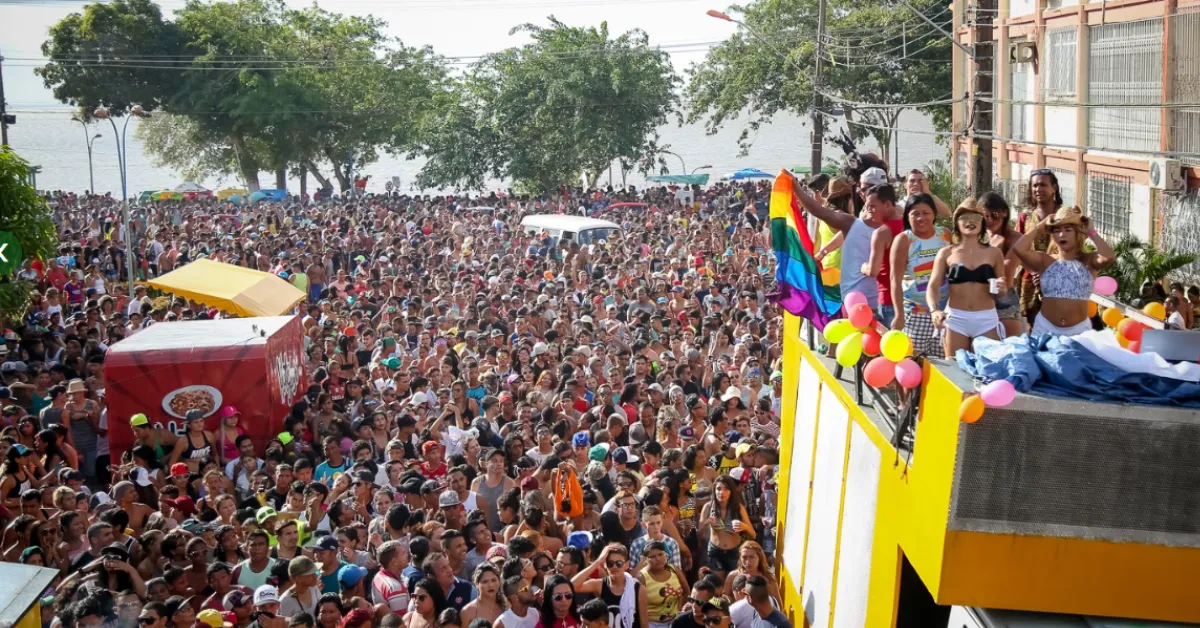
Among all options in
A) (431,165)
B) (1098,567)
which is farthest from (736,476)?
(431,165)

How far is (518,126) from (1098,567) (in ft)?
150

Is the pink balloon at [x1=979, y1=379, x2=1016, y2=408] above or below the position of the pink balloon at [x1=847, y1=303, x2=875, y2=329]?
below

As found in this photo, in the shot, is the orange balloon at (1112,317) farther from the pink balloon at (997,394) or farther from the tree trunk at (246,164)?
→ the tree trunk at (246,164)

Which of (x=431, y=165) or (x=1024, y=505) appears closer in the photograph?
(x=1024, y=505)

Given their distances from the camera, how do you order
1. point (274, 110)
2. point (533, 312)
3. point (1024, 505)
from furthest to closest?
point (274, 110), point (533, 312), point (1024, 505)

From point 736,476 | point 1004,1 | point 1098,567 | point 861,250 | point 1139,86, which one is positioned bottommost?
point 736,476

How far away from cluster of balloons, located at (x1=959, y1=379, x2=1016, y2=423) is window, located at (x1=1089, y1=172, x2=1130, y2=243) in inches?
713

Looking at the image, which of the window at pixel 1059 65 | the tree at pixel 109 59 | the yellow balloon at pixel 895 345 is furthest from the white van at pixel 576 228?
the tree at pixel 109 59

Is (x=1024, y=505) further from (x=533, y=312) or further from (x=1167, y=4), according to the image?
(x=1167, y=4)

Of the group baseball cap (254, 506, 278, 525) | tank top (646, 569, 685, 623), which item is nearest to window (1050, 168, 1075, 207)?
tank top (646, 569, 685, 623)

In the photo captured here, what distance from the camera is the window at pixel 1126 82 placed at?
19.7 m

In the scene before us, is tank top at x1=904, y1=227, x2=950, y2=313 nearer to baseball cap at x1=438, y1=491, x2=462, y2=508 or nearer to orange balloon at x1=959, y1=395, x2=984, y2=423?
orange balloon at x1=959, y1=395, x2=984, y2=423

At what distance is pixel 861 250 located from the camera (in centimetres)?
792

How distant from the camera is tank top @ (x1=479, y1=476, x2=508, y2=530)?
10219mm
